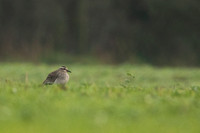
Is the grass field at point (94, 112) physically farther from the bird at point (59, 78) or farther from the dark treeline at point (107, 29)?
the dark treeline at point (107, 29)

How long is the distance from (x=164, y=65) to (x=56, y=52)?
948 cm

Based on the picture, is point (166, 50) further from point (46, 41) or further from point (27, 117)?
point (27, 117)

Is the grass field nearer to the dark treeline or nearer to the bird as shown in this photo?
the bird

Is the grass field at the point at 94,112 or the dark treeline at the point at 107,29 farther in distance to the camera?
the dark treeline at the point at 107,29

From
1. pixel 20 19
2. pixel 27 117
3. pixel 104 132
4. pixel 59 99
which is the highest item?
pixel 20 19

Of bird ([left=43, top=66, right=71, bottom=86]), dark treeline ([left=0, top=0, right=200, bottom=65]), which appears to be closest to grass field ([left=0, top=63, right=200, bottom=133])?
bird ([left=43, top=66, right=71, bottom=86])

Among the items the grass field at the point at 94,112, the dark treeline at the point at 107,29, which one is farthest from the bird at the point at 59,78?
the dark treeline at the point at 107,29

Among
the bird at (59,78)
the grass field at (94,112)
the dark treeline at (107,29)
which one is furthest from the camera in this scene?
the dark treeline at (107,29)

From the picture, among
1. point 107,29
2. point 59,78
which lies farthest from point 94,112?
point 107,29

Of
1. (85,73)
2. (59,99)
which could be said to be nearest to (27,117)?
(59,99)

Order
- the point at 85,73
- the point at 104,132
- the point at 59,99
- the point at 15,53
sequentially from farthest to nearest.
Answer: the point at 15,53 → the point at 85,73 → the point at 59,99 → the point at 104,132

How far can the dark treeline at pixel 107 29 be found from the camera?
4922 cm

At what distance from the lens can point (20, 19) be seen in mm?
49594

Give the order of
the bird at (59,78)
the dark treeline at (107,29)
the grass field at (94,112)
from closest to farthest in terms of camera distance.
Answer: the grass field at (94,112), the bird at (59,78), the dark treeline at (107,29)
